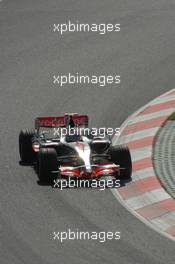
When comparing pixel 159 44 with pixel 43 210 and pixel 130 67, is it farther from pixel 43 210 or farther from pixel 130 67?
pixel 43 210

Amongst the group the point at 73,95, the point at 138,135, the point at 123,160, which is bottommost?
the point at 123,160

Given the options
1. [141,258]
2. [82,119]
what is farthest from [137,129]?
[141,258]

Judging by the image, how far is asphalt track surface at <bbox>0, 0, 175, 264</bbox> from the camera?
2355 cm

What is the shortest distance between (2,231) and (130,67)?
46.6 ft

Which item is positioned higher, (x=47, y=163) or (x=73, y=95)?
(x=73, y=95)

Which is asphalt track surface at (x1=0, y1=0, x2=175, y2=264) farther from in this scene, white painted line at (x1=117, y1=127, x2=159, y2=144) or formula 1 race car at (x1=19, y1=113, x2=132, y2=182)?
white painted line at (x1=117, y1=127, x2=159, y2=144)

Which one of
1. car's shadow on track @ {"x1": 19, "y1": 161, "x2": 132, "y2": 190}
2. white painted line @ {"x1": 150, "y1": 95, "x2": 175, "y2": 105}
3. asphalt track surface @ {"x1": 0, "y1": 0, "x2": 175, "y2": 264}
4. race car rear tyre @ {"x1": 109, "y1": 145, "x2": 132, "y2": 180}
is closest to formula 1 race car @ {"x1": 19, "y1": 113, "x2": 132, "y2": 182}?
race car rear tyre @ {"x1": 109, "y1": 145, "x2": 132, "y2": 180}

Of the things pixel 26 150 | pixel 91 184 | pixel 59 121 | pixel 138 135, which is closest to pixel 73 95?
pixel 138 135

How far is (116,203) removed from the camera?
2609 centimetres

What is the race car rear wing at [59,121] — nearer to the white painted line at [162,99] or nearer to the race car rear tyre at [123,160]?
the race car rear tyre at [123,160]

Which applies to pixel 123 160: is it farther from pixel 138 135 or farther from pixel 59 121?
pixel 138 135

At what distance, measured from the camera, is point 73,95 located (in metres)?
34.6

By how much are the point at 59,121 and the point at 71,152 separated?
5.80 ft

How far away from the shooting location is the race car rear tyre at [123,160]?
90.6 feet
